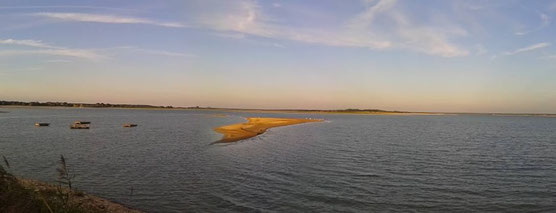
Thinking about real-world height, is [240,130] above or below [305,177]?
above

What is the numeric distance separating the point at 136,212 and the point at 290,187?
7.27 metres

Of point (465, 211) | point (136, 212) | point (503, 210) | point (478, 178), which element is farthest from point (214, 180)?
point (478, 178)

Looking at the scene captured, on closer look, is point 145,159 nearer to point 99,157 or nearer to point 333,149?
point 99,157

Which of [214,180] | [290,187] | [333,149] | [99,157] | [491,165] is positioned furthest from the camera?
[333,149]

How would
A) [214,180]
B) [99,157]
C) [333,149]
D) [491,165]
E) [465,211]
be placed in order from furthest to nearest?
[333,149] → [99,157] → [491,165] → [214,180] → [465,211]

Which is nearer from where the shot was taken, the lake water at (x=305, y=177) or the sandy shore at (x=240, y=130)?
the lake water at (x=305, y=177)

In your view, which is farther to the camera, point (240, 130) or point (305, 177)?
point (240, 130)

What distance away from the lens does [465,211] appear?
14312 millimetres

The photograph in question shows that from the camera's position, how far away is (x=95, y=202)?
1357 centimetres

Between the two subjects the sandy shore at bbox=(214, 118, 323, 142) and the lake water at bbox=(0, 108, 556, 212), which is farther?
the sandy shore at bbox=(214, 118, 323, 142)

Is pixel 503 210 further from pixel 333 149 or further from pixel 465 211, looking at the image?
pixel 333 149

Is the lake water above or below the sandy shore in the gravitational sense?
below

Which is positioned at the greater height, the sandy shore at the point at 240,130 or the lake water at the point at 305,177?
the sandy shore at the point at 240,130

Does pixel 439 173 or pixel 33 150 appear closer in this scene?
pixel 439 173
